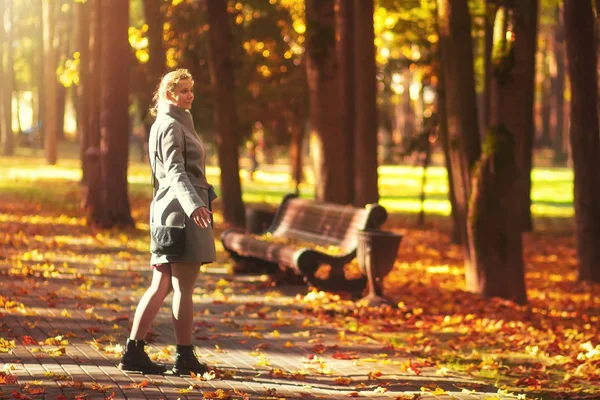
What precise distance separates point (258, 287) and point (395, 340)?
3.42 m

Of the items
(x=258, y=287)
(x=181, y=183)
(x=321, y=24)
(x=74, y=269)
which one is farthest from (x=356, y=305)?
(x=321, y=24)

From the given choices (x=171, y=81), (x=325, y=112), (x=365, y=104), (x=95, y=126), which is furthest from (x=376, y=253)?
(x=95, y=126)

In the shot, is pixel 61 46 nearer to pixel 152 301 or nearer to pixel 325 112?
pixel 325 112

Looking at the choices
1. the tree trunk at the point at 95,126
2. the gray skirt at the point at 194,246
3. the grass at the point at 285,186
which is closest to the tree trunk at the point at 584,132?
the tree trunk at the point at 95,126

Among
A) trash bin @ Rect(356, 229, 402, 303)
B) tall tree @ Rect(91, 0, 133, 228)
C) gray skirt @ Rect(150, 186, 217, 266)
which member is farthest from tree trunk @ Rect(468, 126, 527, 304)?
tall tree @ Rect(91, 0, 133, 228)

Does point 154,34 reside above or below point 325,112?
above

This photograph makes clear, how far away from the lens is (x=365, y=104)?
51.5ft

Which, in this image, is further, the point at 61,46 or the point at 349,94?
the point at 61,46

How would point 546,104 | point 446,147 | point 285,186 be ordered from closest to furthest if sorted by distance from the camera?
Answer: point 446,147 < point 285,186 < point 546,104

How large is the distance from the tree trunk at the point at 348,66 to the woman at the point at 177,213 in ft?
33.5

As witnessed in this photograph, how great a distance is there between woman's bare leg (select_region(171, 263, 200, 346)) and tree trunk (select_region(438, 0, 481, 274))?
20.2 ft

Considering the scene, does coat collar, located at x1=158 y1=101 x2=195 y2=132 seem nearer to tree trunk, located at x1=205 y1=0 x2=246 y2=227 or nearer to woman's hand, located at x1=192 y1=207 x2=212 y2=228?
woman's hand, located at x1=192 y1=207 x2=212 y2=228

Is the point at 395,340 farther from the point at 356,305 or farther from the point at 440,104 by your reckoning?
the point at 440,104

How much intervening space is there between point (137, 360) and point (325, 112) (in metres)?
8.71
